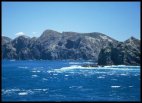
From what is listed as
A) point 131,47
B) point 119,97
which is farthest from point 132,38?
point 119,97

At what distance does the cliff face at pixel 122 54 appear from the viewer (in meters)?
151

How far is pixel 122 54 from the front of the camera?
151m

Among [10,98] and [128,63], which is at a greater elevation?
[10,98]

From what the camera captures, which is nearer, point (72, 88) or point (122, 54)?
point (72, 88)

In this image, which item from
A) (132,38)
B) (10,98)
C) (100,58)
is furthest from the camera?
(132,38)

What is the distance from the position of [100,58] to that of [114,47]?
35.5 ft

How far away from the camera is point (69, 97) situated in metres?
46.3

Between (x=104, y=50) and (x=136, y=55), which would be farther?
(x=104, y=50)

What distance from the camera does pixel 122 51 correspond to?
153 m

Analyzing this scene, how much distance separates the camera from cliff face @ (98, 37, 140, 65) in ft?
495

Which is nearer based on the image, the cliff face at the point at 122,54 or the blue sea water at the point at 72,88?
the blue sea water at the point at 72,88

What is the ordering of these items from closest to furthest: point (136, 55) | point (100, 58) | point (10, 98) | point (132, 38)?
point (10, 98) → point (136, 55) → point (100, 58) → point (132, 38)

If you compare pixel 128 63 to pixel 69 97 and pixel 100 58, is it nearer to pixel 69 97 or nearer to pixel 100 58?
pixel 100 58

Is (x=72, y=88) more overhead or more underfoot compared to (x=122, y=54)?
more overhead
